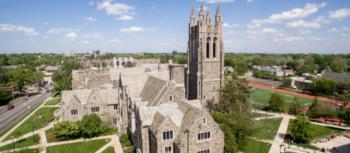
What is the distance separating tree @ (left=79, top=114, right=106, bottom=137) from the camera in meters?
42.5

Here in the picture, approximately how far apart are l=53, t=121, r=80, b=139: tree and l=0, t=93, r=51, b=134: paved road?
16383mm

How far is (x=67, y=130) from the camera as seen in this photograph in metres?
42.5

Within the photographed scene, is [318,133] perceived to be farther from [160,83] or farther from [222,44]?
[160,83]

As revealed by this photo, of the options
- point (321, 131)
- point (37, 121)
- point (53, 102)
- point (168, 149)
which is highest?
point (168, 149)

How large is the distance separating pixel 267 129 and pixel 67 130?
145 feet

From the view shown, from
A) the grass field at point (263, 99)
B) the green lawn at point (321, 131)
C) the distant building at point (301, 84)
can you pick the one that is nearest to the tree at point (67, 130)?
the green lawn at point (321, 131)

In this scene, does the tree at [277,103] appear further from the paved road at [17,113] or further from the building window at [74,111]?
the paved road at [17,113]

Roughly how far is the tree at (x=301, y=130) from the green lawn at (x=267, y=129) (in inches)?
176

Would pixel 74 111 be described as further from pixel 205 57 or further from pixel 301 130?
pixel 301 130

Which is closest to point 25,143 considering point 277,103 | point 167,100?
point 167,100

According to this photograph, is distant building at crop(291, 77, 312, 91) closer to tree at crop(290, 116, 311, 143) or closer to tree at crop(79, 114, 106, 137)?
tree at crop(290, 116, 311, 143)

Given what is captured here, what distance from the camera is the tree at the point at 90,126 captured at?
42500 mm

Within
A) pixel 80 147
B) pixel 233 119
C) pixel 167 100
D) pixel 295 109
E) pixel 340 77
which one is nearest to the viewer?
pixel 233 119

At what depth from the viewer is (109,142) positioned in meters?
41.1
